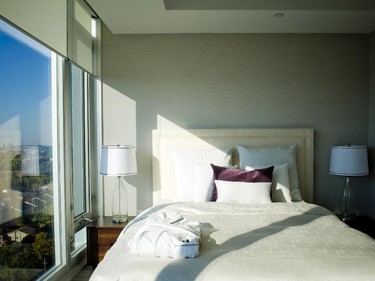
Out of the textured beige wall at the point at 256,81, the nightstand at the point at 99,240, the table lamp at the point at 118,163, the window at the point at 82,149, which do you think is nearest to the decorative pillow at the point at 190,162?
the textured beige wall at the point at 256,81

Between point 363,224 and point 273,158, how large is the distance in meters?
1.06

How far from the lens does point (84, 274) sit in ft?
10.1

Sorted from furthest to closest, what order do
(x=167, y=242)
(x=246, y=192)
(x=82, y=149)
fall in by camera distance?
(x=82, y=149), (x=246, y=192), (x=167, y=242)

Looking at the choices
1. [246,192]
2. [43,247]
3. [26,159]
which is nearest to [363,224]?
[246,192]

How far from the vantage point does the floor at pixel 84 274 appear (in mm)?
2990

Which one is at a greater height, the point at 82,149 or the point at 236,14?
the point at 236,14

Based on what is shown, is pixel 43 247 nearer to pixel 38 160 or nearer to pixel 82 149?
pixel 38 160

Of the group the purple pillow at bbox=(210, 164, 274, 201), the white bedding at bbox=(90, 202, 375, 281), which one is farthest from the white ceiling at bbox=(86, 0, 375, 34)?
the white bedding at bbox=(90, 202, 375, 281)

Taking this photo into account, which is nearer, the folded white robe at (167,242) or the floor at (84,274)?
the folded white robe at (167,242)

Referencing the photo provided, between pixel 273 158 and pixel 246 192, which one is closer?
pixel 246 192

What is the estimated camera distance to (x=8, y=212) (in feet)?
6.76

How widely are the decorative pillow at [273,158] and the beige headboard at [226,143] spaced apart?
0.14 m

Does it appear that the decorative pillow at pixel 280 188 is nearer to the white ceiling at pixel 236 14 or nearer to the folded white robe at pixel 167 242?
the folded white robe at pixel 167 242

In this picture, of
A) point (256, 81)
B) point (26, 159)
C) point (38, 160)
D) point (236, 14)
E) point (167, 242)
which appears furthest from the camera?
point (256, 81)
